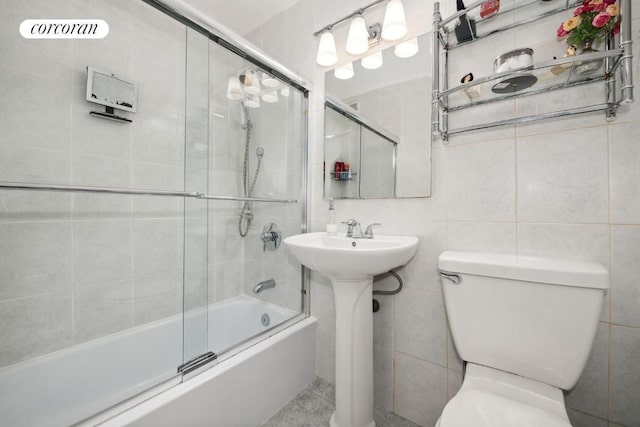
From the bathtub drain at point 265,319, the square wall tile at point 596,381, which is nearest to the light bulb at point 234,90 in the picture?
the bathtub drain at point 265,319

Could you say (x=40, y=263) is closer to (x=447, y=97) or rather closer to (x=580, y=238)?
(x=447, y=97)

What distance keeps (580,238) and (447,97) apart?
0.72 meters

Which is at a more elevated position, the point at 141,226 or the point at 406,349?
the point at 141,226

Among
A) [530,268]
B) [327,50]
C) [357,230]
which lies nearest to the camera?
[530,268]

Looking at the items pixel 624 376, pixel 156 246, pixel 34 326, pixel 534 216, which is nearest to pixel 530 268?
pixel 534 216

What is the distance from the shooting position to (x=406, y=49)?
50.1 inches

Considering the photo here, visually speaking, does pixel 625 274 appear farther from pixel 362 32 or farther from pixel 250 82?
pixel 250 82

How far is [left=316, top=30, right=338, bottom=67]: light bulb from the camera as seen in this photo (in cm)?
147

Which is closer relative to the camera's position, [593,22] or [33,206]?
[593,22]

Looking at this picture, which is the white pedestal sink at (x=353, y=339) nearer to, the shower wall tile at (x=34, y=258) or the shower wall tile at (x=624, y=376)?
the shower wall tile at (x=624, y=376)

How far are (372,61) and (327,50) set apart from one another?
0.27 metres

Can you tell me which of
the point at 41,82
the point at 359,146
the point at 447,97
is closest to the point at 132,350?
the point at 41,82

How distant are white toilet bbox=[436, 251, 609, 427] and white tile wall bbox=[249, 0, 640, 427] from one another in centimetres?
13

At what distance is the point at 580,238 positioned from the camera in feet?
2.99
